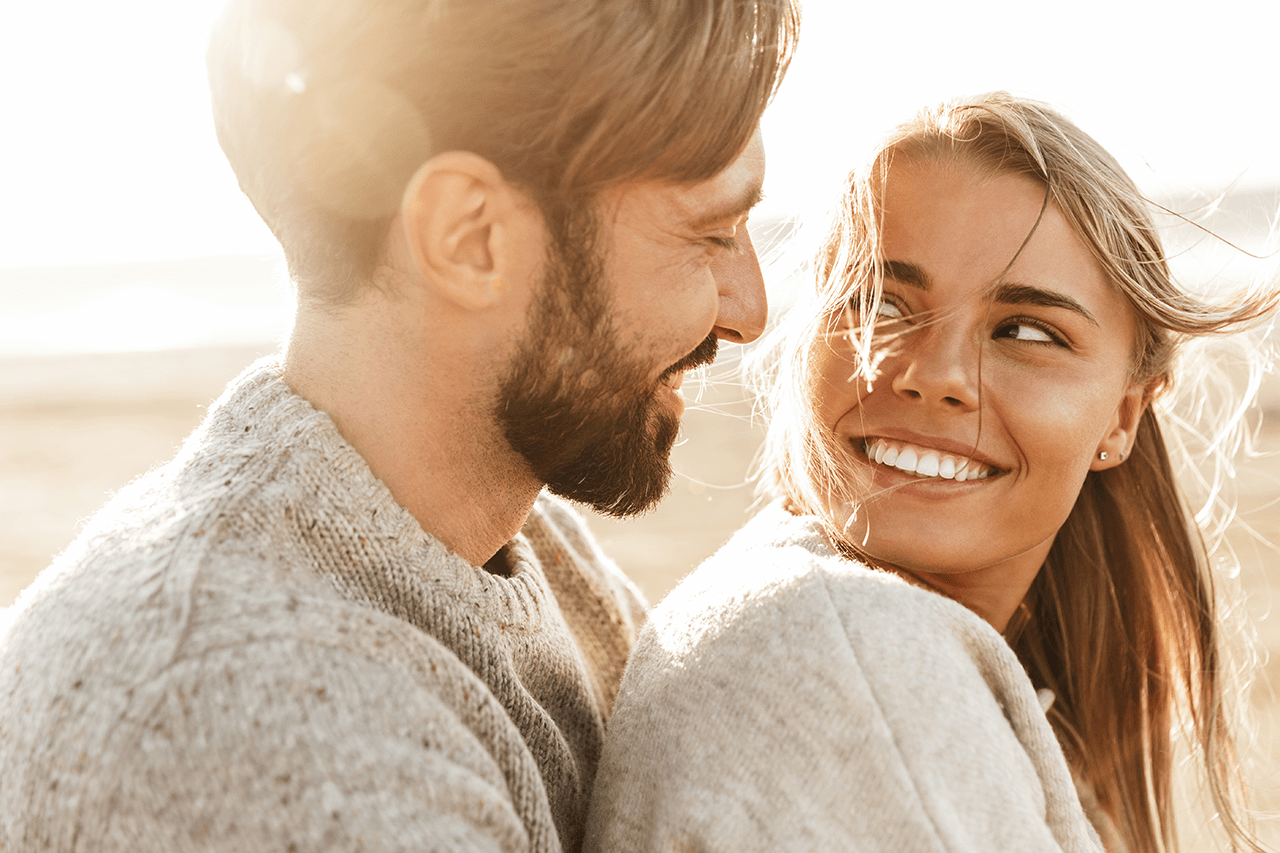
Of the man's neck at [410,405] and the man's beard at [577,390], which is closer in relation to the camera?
the man's neck at [410,405]

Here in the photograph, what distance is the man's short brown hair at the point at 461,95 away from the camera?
66.3 inches

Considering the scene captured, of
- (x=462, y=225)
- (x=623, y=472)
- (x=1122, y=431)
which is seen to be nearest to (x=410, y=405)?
(x=462, y=225)

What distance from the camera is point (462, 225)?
1755 mm

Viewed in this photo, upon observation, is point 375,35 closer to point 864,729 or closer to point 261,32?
point 261,32

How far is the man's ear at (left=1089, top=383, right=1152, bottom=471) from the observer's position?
2404 millimetres

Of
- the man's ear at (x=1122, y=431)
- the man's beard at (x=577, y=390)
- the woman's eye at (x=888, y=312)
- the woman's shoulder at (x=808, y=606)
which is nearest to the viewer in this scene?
the woman's shoulder at (x=808, y=606)

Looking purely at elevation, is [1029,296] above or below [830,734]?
above

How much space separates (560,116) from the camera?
174cm

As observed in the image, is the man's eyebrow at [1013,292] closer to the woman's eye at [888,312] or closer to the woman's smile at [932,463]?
the woman's eye at [888,312]

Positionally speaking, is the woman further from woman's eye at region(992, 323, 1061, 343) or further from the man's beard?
the man's beard

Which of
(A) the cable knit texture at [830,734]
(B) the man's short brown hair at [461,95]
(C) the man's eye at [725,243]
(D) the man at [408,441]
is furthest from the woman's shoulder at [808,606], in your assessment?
(B) the man's short brown hair at [461,95]

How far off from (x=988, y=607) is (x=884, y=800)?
129 centimetres

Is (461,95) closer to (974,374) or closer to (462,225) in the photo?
(462,225)

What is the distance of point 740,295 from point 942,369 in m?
0.42
